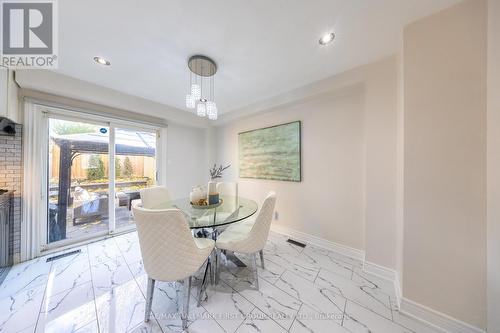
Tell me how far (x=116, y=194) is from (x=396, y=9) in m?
4.31

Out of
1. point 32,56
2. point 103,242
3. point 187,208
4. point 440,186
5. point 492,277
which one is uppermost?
point 32,56

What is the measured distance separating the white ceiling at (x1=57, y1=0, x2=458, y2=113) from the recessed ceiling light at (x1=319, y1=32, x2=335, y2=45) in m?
0.05

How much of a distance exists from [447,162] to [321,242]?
1.77 m

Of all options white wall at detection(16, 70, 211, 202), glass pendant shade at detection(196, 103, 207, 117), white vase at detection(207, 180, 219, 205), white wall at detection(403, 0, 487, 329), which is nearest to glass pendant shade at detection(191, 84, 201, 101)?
glass pendant shade at detection(196, 103, 207, 117)

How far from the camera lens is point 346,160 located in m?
2.26

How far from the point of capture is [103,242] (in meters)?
2.62

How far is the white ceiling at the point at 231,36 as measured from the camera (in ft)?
4.00

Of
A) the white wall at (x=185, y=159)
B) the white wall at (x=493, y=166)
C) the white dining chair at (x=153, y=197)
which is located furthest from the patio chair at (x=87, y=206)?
the white wall at (x=493, y=166)

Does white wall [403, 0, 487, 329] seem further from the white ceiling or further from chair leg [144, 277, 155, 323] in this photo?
Answer: chair leg [144, 277, 155, 323]

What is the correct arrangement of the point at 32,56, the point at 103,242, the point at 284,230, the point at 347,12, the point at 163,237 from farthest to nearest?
the point at 284,230, the point at 103,242, the point at 32,56, the point at 347,12, the point at 163,237

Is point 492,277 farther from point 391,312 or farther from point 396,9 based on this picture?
point 396,9

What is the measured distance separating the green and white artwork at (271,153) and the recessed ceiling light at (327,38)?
47.8 inches

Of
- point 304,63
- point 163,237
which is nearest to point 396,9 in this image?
point 304,63

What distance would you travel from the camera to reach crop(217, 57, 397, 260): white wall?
181cm
